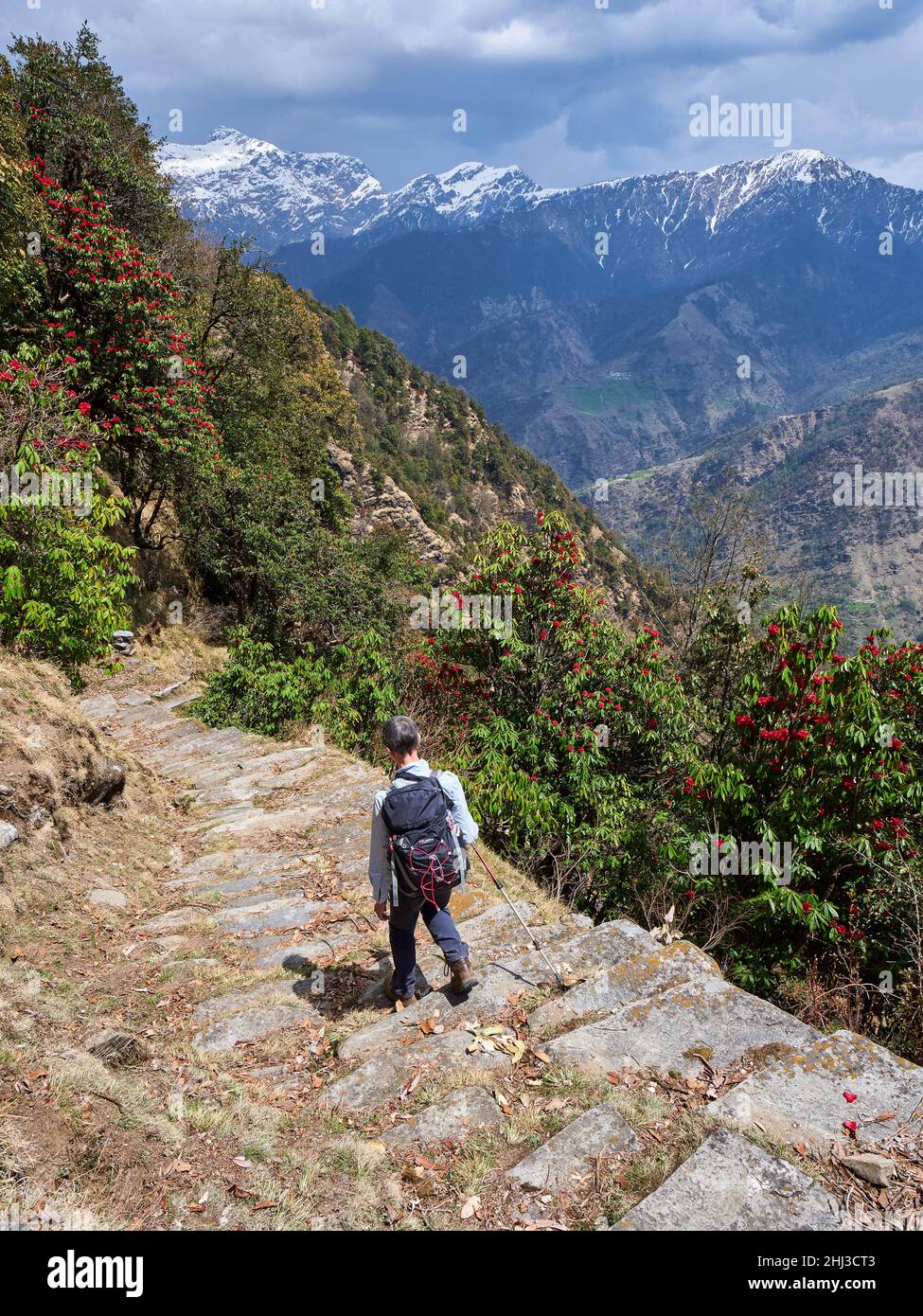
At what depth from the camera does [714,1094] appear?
358 centimetres

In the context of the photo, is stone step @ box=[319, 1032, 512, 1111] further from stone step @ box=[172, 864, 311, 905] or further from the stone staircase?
stone step @ box=[172, 864, 311, 905]

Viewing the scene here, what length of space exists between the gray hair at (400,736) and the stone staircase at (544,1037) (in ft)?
5.82

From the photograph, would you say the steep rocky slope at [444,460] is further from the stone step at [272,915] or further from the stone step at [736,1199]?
the stone step at [736,1199]

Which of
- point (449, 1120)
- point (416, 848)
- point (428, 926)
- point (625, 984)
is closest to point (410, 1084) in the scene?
point (449, 1120)

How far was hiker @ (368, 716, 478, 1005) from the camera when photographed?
4.29 meters

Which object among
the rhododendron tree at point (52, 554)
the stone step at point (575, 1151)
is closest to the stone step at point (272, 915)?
the stone step at point (575, 1151)

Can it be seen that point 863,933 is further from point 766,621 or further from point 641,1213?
point 641,1213

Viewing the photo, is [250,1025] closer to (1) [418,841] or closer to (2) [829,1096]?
(1) [418,841]

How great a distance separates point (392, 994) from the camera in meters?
4.90

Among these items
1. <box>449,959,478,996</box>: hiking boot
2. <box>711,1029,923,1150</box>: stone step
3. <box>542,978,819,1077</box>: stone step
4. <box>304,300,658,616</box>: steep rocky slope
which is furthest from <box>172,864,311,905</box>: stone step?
<box>304,300,658,616</box>: steep rocky slope

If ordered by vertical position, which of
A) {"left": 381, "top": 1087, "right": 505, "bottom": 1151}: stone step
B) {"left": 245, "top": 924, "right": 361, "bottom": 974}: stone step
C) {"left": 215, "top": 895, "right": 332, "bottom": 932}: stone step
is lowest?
{"left": 245, "top": 924, "right": 361, "bottom": 974}: stone step

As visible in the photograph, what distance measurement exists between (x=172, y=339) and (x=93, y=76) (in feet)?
42.2

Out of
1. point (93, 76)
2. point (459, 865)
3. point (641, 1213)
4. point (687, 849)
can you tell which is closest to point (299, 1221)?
point (641, 1213)

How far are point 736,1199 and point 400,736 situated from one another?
2.71 metres
